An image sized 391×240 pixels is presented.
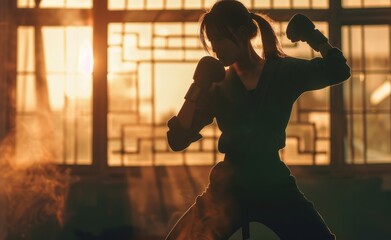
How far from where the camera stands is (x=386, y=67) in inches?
251

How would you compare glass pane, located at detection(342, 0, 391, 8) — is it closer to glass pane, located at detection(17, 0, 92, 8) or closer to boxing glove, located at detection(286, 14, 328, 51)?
glass pane, located at detection(17, 0, 92, 8)

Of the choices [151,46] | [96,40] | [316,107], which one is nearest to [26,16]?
[96,40]

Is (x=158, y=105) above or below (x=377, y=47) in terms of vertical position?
below

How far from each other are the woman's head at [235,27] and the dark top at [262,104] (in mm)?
97

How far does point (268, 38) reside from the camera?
3.46 metres

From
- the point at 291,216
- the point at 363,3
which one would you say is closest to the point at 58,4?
the point at 363,3

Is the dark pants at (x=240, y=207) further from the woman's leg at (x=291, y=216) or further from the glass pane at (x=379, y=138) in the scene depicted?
the glass pane at (x=379, y=138)

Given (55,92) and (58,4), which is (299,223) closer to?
(55,92)

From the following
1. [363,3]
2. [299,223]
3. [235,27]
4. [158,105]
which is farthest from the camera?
[363,3]

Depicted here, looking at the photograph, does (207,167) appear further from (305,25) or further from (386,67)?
(305,25)

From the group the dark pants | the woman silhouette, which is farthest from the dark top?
the dark pants

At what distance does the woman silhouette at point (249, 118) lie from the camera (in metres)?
3.26

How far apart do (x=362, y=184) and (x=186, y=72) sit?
1.70m

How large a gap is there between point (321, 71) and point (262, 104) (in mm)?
286
